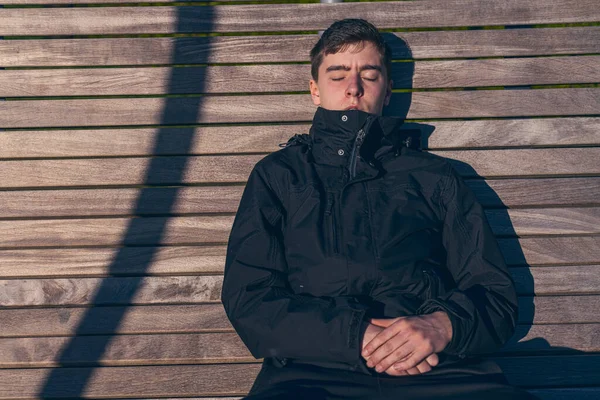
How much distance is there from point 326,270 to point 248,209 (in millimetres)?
444

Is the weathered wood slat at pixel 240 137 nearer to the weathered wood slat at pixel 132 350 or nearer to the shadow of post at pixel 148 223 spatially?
the shadow of post at pixel 148 223

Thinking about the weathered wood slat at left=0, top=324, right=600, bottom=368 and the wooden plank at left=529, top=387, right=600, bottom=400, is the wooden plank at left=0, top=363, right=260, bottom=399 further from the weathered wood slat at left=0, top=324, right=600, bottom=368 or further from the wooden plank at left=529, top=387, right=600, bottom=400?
the wooden plank at left=529, top=387, right=600, bottom=400

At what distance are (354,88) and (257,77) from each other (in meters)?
0.73

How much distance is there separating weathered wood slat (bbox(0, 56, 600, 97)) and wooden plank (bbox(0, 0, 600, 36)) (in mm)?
225

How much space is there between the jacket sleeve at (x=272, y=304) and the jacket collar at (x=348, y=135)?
0.33 meters

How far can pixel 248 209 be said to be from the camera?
2.59 m

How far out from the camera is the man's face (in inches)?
109

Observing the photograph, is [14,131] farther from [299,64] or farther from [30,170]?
[299,64]

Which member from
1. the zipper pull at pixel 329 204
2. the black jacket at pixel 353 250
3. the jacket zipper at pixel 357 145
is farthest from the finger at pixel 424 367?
the jacket zipper at pixel 357 145

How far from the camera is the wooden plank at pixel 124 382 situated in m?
2.99

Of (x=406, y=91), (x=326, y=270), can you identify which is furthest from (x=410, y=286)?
(x=406, y=91)

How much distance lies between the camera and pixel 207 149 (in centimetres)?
323

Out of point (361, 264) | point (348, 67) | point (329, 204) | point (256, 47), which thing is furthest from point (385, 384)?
point (256, 47)

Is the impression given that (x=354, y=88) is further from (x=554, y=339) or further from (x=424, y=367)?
(x=554, y=339)
